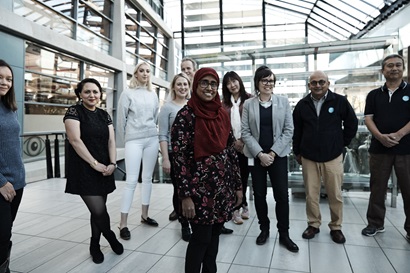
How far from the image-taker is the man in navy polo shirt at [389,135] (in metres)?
2.56

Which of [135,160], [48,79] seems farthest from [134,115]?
[48,79]

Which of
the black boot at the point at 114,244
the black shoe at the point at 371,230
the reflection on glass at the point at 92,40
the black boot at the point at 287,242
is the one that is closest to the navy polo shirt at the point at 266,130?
the black boot at the point at 287,242

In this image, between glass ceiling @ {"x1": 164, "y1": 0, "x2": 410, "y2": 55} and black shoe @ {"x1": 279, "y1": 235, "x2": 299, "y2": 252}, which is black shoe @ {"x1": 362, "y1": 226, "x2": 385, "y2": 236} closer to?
black shoe @ {"x1": 279, "y1": 235, "x2": 299, "y2": 252}

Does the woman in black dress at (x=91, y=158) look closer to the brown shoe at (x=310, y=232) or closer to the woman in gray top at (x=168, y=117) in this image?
the woman in gray top at (x=168, y=117)

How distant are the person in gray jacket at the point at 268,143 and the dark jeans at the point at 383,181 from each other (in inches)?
38.2

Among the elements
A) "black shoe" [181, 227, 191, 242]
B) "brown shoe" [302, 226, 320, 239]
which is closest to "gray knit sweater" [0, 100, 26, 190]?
"black shoe" [181, 227, 191, 242]

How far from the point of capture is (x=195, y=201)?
1567mm

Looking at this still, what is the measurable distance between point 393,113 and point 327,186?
0.93 m

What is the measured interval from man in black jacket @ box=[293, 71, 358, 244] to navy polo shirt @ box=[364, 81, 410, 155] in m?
0.24

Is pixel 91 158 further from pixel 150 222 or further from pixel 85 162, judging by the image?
pixel 150 222

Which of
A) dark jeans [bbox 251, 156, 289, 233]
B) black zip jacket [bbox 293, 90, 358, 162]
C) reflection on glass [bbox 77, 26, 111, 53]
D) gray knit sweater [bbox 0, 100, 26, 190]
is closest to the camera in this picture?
gray knit sweater [bbox 0, 100, 26, 190]

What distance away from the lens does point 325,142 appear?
8.66 ft

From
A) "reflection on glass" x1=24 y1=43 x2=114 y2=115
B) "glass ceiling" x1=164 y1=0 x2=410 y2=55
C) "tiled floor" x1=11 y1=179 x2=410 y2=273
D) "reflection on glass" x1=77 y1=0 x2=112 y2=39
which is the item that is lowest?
"tiled floor" x1=11 y1=179 x2=410 y2=273

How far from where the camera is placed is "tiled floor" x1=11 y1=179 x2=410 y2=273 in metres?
2.14
